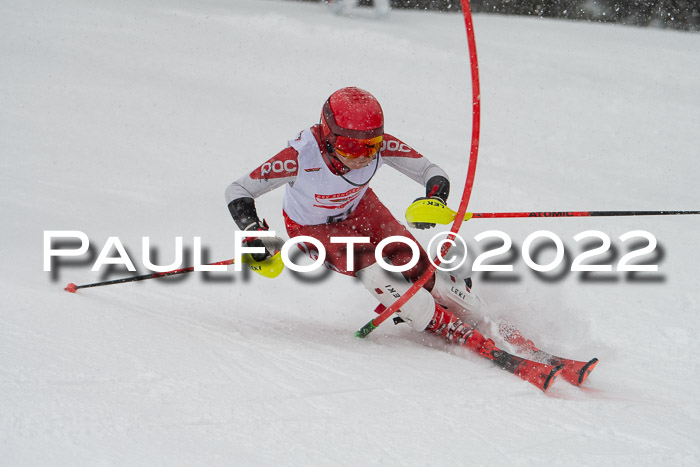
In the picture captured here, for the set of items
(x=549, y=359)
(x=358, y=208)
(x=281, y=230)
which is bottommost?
(x=549, y=359)

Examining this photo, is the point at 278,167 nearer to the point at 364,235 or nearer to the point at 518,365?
the point at 364,235

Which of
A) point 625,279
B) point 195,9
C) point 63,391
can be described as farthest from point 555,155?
point 195,9

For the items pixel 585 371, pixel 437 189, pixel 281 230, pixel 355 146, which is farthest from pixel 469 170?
pixel 281 230

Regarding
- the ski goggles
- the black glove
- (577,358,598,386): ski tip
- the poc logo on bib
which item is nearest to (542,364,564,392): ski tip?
(577,358,598,386): ski tip

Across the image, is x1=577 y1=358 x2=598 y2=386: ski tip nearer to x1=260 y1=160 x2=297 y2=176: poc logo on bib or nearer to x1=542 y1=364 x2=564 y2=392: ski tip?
x1=542 y1=364 x2=564 y2=392: ski tip

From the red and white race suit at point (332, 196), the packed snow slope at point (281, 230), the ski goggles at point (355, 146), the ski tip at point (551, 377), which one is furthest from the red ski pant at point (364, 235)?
the ski tip at point (551, 377)

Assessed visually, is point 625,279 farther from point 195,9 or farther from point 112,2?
point 112,2

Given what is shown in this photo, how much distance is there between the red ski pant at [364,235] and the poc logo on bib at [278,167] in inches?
15.8

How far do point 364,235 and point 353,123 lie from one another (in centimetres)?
74

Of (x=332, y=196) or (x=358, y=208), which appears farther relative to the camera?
(x=358, y=208)

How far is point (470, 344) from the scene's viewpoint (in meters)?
3.17

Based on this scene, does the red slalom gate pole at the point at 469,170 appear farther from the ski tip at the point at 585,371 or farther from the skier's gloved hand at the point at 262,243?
the ski tip at the point at 585,371

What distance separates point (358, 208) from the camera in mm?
3613

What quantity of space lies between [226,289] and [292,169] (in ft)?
4.31
